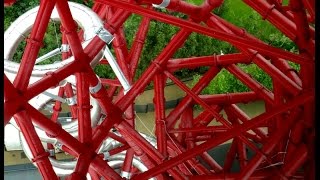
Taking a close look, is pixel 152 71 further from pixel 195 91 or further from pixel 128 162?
pixel 128 162

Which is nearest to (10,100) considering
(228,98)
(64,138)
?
(64,138)

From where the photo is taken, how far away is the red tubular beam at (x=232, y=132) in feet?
32.3

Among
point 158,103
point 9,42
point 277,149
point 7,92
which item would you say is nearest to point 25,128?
point 7,92

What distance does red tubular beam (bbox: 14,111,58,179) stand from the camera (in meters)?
8.14

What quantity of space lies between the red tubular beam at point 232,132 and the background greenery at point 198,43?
32.7ft

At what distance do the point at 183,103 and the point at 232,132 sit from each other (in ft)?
10.6

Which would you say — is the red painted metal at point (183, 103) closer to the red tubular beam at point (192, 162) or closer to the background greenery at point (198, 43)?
the red tubular beam at point (192, 162)

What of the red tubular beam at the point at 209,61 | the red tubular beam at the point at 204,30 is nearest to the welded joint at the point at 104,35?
the red tubular beam at the point at 204,30

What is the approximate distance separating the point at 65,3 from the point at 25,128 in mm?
1896

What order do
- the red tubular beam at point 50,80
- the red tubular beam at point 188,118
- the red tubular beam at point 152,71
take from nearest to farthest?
the red tubular beam at point 50,80, the red tubular beam at point 152,71, the red tubular beam at point 188,118

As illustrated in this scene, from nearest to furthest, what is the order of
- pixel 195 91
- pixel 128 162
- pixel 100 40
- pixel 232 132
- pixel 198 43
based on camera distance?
pixel 100 40
pixel 232 132
pixel 128 162
pixel 195 91
pixel 198 43

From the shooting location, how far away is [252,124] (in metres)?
10.1

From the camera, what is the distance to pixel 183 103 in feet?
43.5

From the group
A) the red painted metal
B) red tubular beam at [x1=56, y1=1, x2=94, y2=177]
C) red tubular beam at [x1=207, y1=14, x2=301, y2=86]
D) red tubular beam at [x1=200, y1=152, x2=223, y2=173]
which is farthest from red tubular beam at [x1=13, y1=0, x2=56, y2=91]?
red tubular beam at [x1=200, y1=152, x2=223, y2=173]
